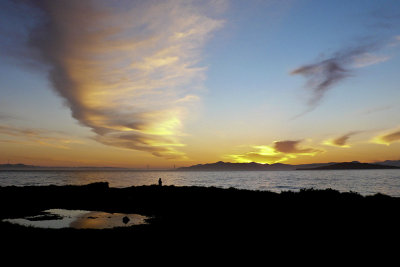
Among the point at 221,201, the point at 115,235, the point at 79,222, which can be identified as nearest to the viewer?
the point at 115,235

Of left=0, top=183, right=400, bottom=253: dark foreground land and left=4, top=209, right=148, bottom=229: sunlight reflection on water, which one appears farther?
left=4, top=209, right=148, bottom=229: sunlight reflection on water

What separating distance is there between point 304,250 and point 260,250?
2.22 metres

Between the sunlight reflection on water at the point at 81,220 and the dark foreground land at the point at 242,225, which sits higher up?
the dark foreground land at the point at 242,225

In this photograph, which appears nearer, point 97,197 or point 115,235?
point 115,235

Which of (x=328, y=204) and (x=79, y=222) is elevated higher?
(x=328, y=204)

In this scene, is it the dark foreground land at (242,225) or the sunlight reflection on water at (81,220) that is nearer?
the dark foreground land at (242,225)

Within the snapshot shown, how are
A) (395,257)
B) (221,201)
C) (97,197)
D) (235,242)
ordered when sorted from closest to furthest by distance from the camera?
(395,257)
(235,242)
(221,201)
(97,197)

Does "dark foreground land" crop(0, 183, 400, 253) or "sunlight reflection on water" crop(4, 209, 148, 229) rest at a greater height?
"dark foreground land" crop(0, 183, 400, 253)

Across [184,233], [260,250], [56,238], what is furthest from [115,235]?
[260,250]

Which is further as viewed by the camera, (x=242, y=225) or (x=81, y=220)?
(x=81, y=220)

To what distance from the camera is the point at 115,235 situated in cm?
1591

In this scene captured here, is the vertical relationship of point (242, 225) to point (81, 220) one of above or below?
above

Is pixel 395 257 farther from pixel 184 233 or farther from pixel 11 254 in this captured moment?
pixel 11 254

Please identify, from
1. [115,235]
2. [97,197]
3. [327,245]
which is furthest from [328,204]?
[97,197]
